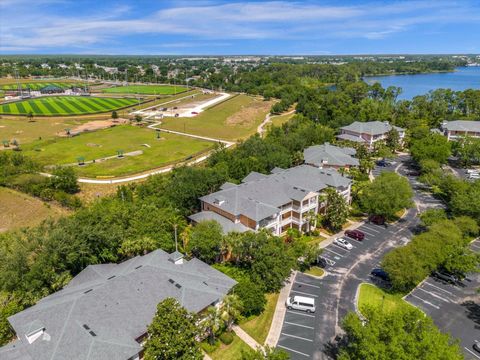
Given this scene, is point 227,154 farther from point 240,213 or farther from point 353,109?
point 353,109

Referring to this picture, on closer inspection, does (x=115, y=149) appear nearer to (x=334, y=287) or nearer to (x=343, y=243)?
(x=343, y=243)

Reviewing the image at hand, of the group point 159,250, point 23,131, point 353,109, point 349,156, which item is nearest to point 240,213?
point 159,250

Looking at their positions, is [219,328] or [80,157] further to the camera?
[80,157]

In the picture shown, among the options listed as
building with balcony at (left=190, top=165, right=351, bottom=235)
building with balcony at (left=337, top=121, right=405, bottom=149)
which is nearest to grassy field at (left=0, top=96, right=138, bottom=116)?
building with balcony at (left=337, top=121, right=405, bottom=149)

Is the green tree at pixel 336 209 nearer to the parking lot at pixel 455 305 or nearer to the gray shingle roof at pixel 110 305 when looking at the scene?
the parking lot at pixel 455 305

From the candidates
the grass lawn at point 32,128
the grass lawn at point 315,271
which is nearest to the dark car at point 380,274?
the grass lawn at point 315,271

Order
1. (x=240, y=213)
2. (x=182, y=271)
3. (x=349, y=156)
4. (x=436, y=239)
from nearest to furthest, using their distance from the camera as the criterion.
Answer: (x=182, y=271) → (x=436, y=239) → (x=240, y=213) → (x=349, y=156)

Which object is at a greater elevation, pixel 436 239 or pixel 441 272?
pixel 436 239

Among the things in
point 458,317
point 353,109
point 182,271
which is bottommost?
point 458,317

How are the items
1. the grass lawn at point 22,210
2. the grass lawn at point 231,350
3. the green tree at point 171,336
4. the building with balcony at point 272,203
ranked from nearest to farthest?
the green tree at point 171,336
the grass lawn at point 231,350
the building with balcony at point 272,203
the grass lawn at point 22,210
